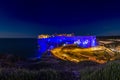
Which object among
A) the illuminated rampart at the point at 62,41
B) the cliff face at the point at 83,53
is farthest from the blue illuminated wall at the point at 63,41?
the cliff face at the point at 83,53

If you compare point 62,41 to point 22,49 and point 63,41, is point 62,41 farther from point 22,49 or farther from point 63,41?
point 22,49

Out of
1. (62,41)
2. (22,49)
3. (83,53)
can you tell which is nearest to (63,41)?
(62,41)

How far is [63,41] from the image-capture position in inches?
693

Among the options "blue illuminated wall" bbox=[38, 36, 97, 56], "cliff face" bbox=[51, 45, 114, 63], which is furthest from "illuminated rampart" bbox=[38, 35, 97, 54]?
"cliff face" bbox=[51, 45, 114, 63]

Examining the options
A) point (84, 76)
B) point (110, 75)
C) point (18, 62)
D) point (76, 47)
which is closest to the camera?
point (110, 75)

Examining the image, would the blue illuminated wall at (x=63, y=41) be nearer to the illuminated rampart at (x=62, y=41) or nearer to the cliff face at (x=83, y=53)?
the illuminated rampart at (x=62, y=41)

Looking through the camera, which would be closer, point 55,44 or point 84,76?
point 84,76

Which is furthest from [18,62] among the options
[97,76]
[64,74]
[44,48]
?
[97,76]

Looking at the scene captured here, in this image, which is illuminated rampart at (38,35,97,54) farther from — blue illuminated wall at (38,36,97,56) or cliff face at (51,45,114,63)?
cliff face at (51,45,114,63)

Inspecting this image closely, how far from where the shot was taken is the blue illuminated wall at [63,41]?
17609mm

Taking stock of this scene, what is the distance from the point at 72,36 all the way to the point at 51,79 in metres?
9.77

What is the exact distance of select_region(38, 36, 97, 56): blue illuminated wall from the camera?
1761 centimetres

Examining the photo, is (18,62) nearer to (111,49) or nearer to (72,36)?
(72,36)

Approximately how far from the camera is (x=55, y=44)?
59.7 feet
